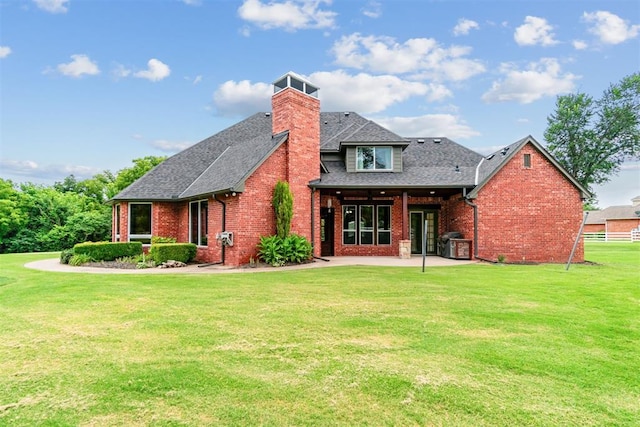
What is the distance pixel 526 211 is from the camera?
46.5 ft

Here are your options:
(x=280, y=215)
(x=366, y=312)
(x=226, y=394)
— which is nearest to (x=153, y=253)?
(x=280, y=215)

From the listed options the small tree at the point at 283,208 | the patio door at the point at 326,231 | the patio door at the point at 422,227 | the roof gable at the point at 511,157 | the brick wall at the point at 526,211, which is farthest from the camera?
the patio door at the point at 422,227

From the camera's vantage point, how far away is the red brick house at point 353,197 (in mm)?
13430

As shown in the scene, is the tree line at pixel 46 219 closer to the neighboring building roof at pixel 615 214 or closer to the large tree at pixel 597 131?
the large tree at pixel 597 131

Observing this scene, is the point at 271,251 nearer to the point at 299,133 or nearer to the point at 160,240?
the point at 299,133

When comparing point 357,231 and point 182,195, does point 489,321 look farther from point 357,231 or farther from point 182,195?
point 182,195

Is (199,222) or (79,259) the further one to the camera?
(199,222)

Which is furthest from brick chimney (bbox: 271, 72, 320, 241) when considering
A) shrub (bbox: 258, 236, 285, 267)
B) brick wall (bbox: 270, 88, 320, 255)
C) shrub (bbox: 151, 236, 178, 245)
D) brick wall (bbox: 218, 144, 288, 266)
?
shrub (bbox: 151, 236, 178, 245)

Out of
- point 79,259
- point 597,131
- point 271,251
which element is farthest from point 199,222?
point 597,131

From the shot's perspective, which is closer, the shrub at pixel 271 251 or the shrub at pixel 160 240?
the shrub at pixel 271 251

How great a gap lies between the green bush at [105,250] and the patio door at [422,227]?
1238cm

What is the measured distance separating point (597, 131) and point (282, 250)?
1118 inches

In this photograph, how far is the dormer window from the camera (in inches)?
633

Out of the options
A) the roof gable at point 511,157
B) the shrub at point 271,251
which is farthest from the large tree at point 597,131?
the shrub at point 271,251
